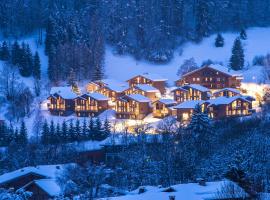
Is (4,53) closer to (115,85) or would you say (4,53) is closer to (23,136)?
(115,85)

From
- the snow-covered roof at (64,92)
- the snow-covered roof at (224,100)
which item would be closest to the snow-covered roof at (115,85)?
the snow-covered roof at (64,92)

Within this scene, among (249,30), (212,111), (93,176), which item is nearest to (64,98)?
(212,111)

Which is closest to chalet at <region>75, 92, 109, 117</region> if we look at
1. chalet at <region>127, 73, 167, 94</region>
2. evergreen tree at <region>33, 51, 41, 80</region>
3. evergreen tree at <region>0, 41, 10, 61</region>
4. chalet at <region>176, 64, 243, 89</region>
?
chalet at <region>127, 73, 167, 94</region>

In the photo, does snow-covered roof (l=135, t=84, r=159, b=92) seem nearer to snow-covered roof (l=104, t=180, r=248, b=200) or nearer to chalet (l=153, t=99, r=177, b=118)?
chalet (l=153, t=99, r=177, b=118)

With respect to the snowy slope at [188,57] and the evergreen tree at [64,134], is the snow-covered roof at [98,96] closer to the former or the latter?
the evergreen tree at [64,134]

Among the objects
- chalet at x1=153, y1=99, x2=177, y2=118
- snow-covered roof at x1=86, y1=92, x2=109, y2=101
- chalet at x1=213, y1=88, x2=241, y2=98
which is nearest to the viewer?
chalet at x1=153, y1=99, x2=177, y2=118

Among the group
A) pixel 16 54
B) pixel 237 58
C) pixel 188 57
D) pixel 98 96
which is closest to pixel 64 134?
pixel 98 96
